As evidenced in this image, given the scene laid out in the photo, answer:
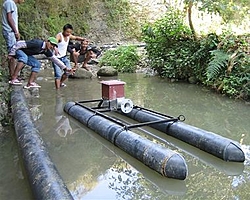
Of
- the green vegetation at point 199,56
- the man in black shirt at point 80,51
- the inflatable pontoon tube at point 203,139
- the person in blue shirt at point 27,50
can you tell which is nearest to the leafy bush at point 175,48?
the green vegetation at point 199,56

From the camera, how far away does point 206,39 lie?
760 cm

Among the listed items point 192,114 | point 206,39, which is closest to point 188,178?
point 192,114

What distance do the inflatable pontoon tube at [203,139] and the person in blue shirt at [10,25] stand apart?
3.01 m

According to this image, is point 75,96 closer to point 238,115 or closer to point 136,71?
point 238,115

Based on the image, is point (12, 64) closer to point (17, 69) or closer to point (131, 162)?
point (17, 69)

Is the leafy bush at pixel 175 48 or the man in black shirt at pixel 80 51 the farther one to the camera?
the man in black shirt at pixel 80 51

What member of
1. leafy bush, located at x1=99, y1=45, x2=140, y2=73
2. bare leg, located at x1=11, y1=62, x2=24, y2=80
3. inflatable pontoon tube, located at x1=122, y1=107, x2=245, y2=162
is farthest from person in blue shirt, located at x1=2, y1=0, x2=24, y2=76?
leafy bush, located at x1=99, y1=45, x2=140, y2=73

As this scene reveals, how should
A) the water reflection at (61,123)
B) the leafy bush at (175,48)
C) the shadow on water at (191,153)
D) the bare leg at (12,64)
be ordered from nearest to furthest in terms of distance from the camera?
1. the shadow on water at (191,153)
2. the water reflection at (61,123)
3. the bare leg at (12,64)
4. the leafy bush at (175,48)

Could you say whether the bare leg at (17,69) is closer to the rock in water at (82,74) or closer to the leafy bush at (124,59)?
the rock in water at (82,74)

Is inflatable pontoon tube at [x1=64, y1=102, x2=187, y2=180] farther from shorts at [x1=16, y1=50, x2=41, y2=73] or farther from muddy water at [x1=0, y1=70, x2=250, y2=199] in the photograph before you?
shorts at [x1=16, y1=50, x2=41, y2=73]

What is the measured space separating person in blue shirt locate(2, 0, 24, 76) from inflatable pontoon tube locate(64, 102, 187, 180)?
2245 millimetres

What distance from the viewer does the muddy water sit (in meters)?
3.00

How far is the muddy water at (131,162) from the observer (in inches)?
118

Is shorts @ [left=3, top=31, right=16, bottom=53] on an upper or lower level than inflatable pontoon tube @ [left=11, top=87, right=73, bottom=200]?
upper
